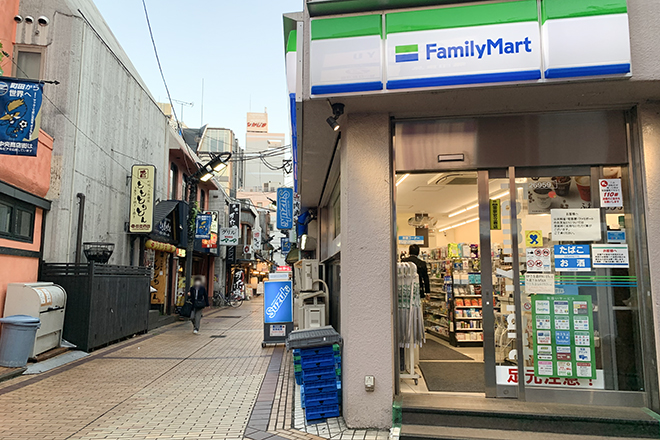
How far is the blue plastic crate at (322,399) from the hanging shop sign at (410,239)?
249 inches

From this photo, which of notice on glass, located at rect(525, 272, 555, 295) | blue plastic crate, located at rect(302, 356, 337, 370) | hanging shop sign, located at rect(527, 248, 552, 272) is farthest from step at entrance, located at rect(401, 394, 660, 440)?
hanging shop sign, located at rect(527, 248, 552, 272)

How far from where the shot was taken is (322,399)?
5316 mm

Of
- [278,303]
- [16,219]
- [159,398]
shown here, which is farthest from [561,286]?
[16,219]

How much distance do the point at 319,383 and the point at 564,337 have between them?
286 cm

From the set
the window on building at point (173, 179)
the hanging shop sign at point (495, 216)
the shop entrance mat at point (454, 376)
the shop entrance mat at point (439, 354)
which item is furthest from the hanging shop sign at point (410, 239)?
the window on building at point (173, 179)

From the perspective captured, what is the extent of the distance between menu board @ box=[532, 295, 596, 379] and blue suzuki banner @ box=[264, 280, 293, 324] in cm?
665

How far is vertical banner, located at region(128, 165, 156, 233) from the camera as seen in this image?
13851 millimetres

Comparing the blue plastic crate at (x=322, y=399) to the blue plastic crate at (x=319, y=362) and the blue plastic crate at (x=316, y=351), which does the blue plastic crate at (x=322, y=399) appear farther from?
the blue plastic crate at (x=316, y=351)

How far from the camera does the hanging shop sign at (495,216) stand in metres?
5.39

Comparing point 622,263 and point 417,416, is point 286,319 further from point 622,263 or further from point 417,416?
point 622,263

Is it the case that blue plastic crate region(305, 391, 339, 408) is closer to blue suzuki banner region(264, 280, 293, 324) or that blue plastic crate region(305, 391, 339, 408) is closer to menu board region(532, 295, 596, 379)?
menu board region(532, 295, 596, 379)

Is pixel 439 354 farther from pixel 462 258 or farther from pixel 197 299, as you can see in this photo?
pixel 197 299

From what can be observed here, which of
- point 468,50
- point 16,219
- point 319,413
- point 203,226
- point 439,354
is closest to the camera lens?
point 468,50

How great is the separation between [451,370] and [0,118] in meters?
7.89
